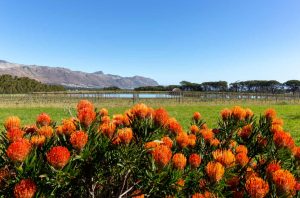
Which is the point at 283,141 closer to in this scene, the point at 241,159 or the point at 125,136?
the point at 241,159

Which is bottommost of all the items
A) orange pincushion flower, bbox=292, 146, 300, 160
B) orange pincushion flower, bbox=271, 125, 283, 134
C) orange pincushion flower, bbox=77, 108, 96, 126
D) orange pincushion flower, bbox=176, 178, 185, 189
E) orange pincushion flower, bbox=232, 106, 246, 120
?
orange pincushion flower, bbox=176, 178, 185, 189

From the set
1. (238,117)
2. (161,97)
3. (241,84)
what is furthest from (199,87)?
(238,117)

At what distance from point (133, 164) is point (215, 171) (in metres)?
0.47

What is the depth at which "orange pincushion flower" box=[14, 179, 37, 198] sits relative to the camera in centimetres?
142

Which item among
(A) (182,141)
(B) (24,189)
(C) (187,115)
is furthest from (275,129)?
(C) (187,115)

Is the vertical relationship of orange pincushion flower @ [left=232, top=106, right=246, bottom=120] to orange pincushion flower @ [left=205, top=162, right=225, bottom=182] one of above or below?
above

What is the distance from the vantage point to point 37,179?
158 centimetres

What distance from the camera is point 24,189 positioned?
142 cm

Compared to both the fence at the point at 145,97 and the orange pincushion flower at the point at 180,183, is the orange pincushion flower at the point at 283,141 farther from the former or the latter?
Result: the fence at the point at 145,97

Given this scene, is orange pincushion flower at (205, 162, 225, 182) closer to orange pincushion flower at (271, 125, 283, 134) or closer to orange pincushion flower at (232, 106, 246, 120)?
orange pincushion flower at (271, 125, 283, 134)

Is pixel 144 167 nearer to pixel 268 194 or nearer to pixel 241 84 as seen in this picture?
pixel 268 194

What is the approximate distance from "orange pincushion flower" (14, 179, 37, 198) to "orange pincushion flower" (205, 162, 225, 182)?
90cm

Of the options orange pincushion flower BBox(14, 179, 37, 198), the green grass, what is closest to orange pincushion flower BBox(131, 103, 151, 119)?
orange pincushion flower BBox(14, 179, 37, 198)

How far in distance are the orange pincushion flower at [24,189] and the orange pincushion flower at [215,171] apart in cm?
90
